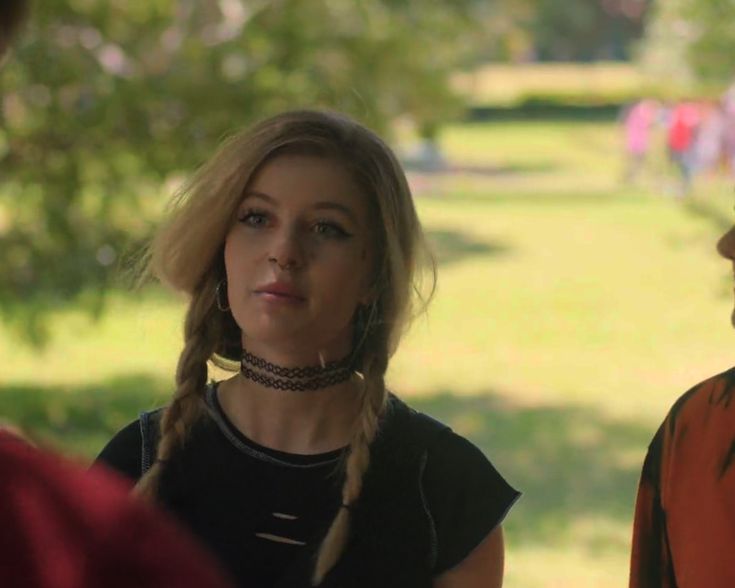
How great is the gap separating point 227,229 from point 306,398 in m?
0.21

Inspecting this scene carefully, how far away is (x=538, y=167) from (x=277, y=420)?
2564 centimetres

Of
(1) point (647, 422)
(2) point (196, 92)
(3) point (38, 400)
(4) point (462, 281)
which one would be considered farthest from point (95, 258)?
(4) point (462, 281)

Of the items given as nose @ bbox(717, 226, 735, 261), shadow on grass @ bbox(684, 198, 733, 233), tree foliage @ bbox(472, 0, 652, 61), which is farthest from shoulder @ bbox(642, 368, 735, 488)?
tree foliage @ bbox(472, 0, 652, 61)

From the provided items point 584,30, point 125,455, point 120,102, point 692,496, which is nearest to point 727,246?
point 692,496

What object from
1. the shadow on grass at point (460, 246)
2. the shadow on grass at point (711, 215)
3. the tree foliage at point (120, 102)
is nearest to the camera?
the shadow on grass at point (711, 215)

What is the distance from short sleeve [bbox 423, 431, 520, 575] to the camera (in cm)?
145

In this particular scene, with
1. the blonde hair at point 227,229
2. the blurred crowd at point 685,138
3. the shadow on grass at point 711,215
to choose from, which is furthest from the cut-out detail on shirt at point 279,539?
the blurred crowd at point 685,138

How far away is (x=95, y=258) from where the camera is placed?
19.5 feet

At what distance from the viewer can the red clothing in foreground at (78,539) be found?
49cm

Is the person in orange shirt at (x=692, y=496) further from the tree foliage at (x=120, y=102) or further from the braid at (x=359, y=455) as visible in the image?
the tree foliage at (x=120, y=102)

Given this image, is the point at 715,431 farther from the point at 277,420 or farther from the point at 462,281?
the point at 462,281

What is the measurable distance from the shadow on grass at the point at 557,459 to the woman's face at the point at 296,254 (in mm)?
4522

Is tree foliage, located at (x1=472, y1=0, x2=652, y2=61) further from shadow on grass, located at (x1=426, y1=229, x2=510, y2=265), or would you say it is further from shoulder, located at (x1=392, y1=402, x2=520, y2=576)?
shoulder, located at (x1=392, y1=402, x2=520, y2=576)

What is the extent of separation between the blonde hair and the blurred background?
0.63ft
